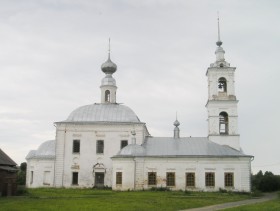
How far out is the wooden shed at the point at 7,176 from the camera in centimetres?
2340

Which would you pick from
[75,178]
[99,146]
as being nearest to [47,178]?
[75,178]

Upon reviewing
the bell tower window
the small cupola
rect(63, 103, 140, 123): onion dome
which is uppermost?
the small cupola

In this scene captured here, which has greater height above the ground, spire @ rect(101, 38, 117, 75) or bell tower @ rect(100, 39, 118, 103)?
spire @ rect(101, 38, 117, 75)

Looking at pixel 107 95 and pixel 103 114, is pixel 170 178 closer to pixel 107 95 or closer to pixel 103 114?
pixel 103 114

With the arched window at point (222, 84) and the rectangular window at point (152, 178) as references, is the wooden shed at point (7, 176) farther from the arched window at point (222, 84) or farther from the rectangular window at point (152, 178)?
the arched window at point (222, 84)

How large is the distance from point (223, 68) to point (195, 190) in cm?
1065

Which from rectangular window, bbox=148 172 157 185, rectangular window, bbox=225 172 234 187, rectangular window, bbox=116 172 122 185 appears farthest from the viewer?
rectangular window, bbox=148 172 157 185

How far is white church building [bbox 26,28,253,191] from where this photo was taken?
3281 cm

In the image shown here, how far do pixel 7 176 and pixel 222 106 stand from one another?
18.9 metres

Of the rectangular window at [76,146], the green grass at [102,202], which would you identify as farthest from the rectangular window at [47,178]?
the green grass at [102,202]

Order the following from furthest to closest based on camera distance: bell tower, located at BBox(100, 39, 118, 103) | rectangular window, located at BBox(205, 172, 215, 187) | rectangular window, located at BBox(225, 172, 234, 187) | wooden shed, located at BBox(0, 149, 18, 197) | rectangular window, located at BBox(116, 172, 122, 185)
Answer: bell tower, located at BBox(100, 39, 118, 103) → rectangular window, located at BBox(205, 172, 215, 187) → rectangular window, located at BBox(225, 172, 234, 187) → rectangular window, located at BBox(116, 172, 122, 185) → wooden shed, located at BBox(0, 149, 18, 197)

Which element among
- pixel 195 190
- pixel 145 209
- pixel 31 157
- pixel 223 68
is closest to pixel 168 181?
pixel 195 190

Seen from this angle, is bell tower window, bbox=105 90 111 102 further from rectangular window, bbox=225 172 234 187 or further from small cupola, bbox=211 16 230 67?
rectangular window, bbox=225 172 234 187

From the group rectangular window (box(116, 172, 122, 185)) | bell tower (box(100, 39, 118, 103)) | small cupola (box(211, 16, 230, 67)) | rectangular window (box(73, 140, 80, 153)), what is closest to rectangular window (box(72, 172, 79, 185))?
rectangular window (box(73, 140, 80, 153))
